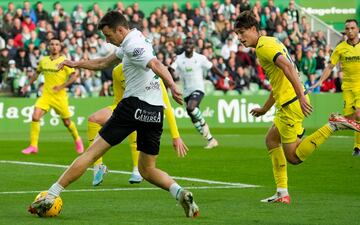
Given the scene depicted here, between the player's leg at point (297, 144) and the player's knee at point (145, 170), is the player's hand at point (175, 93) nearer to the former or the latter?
the player's knee at point (145, 170)

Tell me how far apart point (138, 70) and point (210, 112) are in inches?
961

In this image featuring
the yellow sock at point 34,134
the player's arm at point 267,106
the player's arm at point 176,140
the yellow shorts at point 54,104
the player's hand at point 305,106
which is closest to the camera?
the player's arm at point 176,140

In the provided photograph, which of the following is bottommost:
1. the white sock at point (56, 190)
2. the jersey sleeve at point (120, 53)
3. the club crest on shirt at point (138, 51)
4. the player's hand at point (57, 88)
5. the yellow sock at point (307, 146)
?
the player's hand at point (57, 88)

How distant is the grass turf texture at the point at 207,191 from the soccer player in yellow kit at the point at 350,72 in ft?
3.11

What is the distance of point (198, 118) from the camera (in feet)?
85.3

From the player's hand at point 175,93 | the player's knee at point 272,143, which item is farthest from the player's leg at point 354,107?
the player's hand at point 175,93

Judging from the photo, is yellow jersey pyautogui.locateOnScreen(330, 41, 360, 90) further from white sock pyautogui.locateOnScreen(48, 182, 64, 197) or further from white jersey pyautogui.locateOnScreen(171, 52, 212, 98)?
white sock pyautogui.locateOnScreen(48, 182, 64, 197)

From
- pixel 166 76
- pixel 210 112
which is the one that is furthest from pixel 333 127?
pixel 210 112

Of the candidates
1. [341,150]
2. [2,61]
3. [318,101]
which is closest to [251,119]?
[318,101]

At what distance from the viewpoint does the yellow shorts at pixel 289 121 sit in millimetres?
13312

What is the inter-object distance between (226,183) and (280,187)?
2.72 m

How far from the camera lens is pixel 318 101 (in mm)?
37281

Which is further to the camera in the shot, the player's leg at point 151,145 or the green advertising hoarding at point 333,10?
the green advertising hoarding at point 333,10

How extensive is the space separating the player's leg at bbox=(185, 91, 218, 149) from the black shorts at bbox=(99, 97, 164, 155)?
13.2 meters
